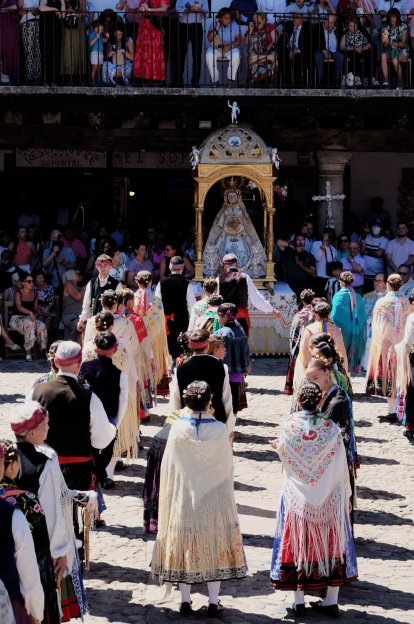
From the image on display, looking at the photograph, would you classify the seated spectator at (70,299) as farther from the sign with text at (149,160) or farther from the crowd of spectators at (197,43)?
the sign with text at (149,160)

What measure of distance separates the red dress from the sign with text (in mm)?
3497

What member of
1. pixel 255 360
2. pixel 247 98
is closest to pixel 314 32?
pixel 247 98

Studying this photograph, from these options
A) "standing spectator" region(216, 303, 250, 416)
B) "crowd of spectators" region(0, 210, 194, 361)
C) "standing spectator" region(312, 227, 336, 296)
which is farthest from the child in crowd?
"standing spectator" region(216, 303, 250, 416)

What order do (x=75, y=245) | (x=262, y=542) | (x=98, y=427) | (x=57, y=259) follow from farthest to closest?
(x=75, y=245), (x=57, y=259), (x=262, y=542), (x=98, y=427)

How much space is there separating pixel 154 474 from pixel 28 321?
29.1ft

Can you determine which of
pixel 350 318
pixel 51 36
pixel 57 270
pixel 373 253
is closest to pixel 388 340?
pixel 350 318

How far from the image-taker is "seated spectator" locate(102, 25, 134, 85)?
1655cm

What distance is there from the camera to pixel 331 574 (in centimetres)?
646

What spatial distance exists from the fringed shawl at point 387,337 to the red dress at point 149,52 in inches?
242

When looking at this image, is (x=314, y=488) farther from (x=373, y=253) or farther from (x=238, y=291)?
(x=373, y=253)

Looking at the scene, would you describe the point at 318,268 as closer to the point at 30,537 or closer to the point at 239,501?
the point at 239,501

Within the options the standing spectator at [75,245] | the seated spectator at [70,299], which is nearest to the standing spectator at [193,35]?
the standing spectator at [75,245]

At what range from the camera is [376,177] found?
20359 millimetres

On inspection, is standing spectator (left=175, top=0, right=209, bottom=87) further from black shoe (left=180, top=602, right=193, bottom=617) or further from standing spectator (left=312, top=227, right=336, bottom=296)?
black shoe (left=180, top=602, right=193, bottom=617)
